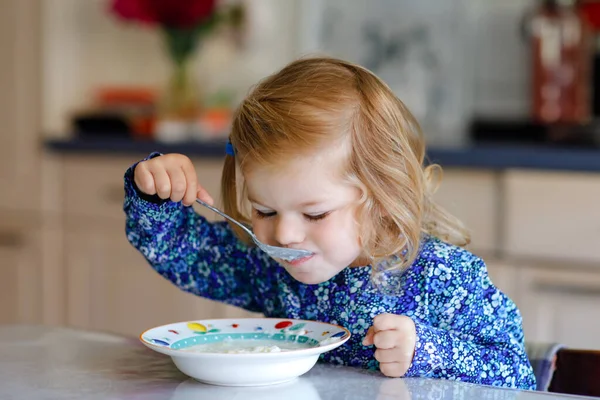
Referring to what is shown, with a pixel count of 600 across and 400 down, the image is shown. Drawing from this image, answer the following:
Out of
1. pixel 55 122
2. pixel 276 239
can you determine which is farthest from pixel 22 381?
pixel 55 122

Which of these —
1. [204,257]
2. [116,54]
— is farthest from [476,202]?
[116,54]

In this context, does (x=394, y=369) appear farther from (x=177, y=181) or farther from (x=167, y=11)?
(x=167, y=11)

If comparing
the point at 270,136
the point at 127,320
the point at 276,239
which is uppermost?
the point at 270,136

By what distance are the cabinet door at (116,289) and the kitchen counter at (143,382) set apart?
4.68 feet

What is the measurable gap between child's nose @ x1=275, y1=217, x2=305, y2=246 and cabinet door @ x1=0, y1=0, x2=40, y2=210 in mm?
1785

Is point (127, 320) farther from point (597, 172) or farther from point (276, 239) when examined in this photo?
point (276, 239)

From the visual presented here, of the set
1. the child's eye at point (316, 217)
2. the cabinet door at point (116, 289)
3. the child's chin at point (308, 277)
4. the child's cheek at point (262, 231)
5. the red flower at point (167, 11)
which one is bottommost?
the cabinet door at point (116, 289)

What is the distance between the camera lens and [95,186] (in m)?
2.54

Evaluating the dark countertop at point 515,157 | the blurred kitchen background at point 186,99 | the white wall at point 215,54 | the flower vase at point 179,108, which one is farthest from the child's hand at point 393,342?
the white wall at point 215,54

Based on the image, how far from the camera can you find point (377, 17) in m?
2.65

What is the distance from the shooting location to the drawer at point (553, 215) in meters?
1.94

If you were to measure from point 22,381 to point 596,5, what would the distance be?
1.95 metres

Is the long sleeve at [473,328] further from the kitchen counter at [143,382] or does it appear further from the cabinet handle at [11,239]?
the cabinet handle at [11,239]

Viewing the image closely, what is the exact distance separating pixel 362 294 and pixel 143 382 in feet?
1.11
